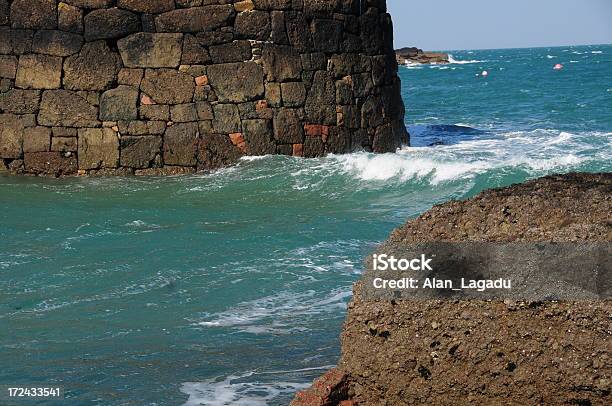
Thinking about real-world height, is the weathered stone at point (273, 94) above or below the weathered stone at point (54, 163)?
above

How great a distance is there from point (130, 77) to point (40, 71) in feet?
3.74

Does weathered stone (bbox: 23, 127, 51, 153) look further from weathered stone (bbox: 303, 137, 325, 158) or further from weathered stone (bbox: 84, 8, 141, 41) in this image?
weathered stone (bbox: 303, 137, 325, 158)

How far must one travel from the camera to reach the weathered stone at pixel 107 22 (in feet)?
40.6

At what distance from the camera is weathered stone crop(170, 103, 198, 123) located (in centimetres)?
1255

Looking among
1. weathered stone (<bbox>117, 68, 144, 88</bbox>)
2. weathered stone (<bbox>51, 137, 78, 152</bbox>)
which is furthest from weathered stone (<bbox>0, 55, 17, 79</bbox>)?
weathered stone (<bbox>117, 68, 144, 88</bbox>)

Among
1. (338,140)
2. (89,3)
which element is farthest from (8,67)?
(338,140)

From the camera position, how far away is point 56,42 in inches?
487

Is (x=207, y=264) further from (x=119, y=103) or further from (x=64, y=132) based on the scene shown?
(x=64, y=132)

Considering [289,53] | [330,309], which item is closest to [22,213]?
[289,53]

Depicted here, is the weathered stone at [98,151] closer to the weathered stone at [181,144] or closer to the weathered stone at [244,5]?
the weathered stone at [181,144]

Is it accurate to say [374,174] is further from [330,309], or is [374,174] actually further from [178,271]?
[330,309]

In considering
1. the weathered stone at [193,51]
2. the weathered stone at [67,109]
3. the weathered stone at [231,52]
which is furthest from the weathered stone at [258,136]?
the weathered stone at [67,109]

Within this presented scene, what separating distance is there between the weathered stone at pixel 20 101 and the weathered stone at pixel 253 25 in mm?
2692

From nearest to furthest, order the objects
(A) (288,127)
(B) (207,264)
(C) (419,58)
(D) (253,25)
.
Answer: (B) (207,264)
(D) (253,25)
(A) (288,127)
(C) (419,58)
